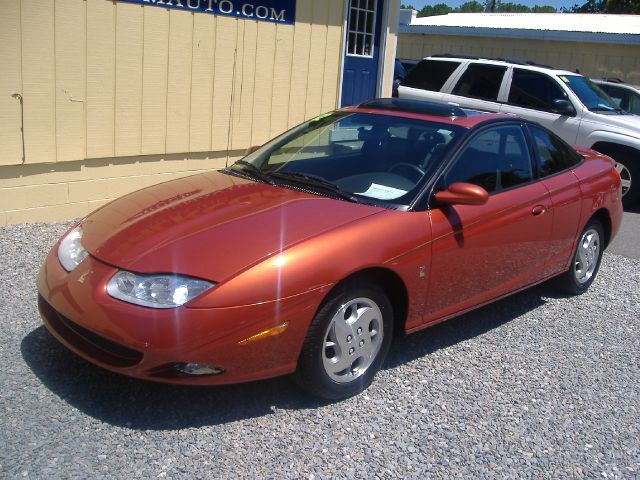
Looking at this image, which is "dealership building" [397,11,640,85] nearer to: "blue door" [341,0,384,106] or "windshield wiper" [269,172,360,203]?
"blue door" [341,0,384,106]

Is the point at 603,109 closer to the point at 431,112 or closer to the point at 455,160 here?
the point at 431,112

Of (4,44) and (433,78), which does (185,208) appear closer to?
(4,44)

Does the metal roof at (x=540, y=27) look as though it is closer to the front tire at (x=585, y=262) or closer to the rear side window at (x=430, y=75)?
the rear side window at (x=430, y=75)

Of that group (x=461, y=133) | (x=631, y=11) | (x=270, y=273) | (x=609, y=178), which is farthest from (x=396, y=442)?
(x=631, y=11)

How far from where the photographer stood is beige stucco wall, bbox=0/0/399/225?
6.29 metres

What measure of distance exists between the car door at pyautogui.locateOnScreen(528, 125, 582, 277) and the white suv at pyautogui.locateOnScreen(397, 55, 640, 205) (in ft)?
15.0

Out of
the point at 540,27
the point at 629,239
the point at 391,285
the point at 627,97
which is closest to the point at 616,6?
the point at 540,27

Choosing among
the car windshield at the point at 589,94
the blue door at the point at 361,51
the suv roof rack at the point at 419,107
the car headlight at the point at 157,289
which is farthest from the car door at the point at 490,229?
the car windshield at the point at 589,94

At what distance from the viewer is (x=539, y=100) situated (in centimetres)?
1030

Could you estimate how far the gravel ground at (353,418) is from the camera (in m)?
3.24

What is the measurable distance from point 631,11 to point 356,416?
136 ft

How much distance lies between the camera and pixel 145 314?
10.8 feet

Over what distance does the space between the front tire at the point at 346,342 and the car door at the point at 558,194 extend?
191 centimetres

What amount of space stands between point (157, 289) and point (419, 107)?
2517 millimetres
